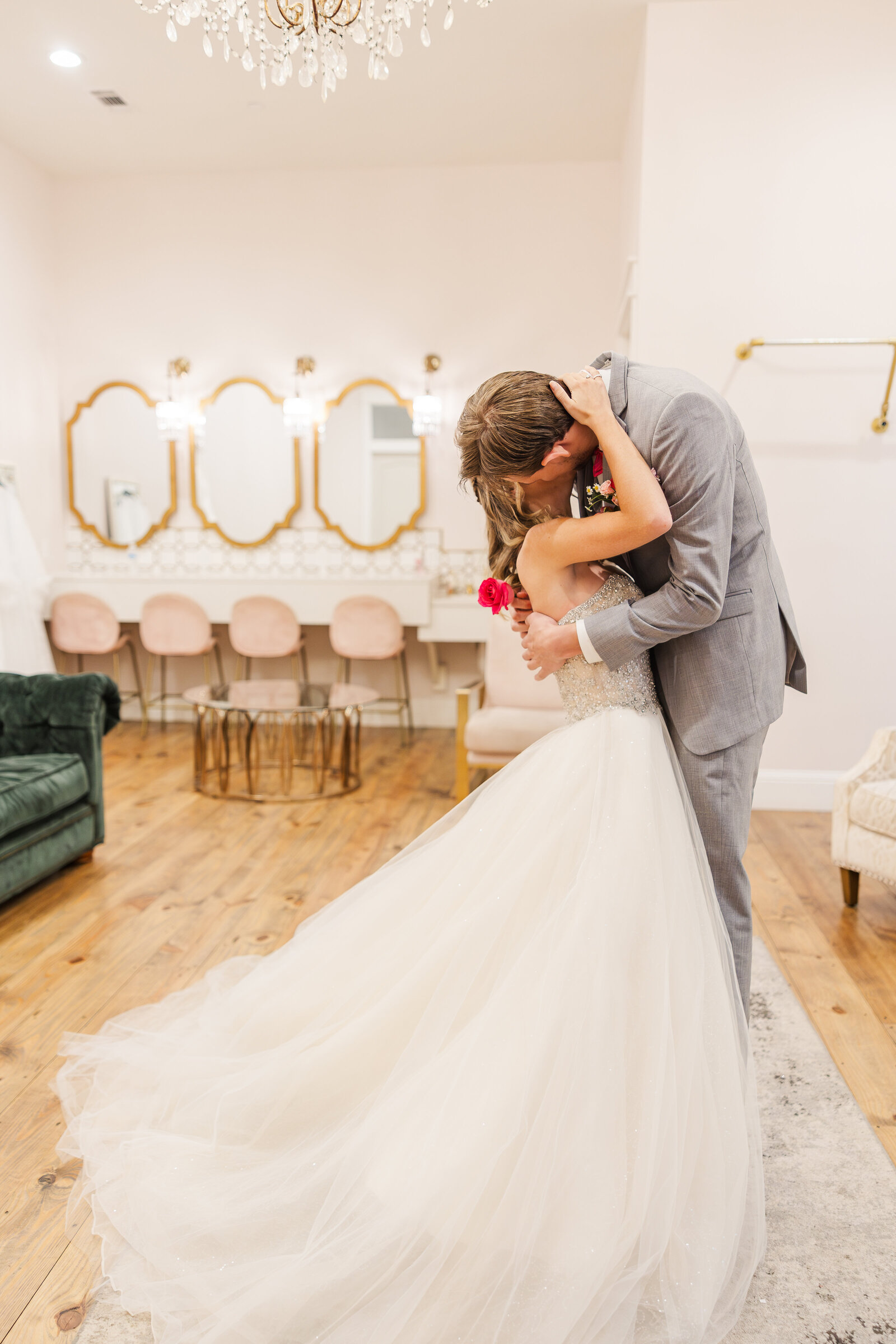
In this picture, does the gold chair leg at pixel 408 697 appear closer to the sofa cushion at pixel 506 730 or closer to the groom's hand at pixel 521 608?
the sofa cushion at pixel 506 730

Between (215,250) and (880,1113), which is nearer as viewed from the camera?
(880,1113)

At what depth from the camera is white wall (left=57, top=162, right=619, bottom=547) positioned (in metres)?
5.92

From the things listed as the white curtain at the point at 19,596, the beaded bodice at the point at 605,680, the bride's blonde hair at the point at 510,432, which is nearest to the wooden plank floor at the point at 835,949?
the beaded bodice at the point at 605,680

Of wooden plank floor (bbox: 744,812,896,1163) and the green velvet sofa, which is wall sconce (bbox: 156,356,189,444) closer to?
the green velvet sofa

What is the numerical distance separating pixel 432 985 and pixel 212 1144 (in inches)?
18.8

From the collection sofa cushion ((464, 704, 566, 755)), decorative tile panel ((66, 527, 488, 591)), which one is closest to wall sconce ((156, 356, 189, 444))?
decorative tile panel ((66, 527, 488, 591))

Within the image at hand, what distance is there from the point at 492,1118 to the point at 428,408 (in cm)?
514

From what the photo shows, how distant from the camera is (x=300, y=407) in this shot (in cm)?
603

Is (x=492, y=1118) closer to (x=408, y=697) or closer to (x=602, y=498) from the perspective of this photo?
(x=602, y=498)

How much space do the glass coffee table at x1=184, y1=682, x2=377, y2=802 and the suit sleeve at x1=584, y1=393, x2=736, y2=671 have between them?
2.65m

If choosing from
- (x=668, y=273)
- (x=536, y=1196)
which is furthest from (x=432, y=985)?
(x=668, y=273)

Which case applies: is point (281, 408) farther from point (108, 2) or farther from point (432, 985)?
point (432, 985)

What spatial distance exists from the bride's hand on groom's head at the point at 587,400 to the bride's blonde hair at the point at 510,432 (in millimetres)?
18

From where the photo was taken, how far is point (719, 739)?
1651 millimetres
